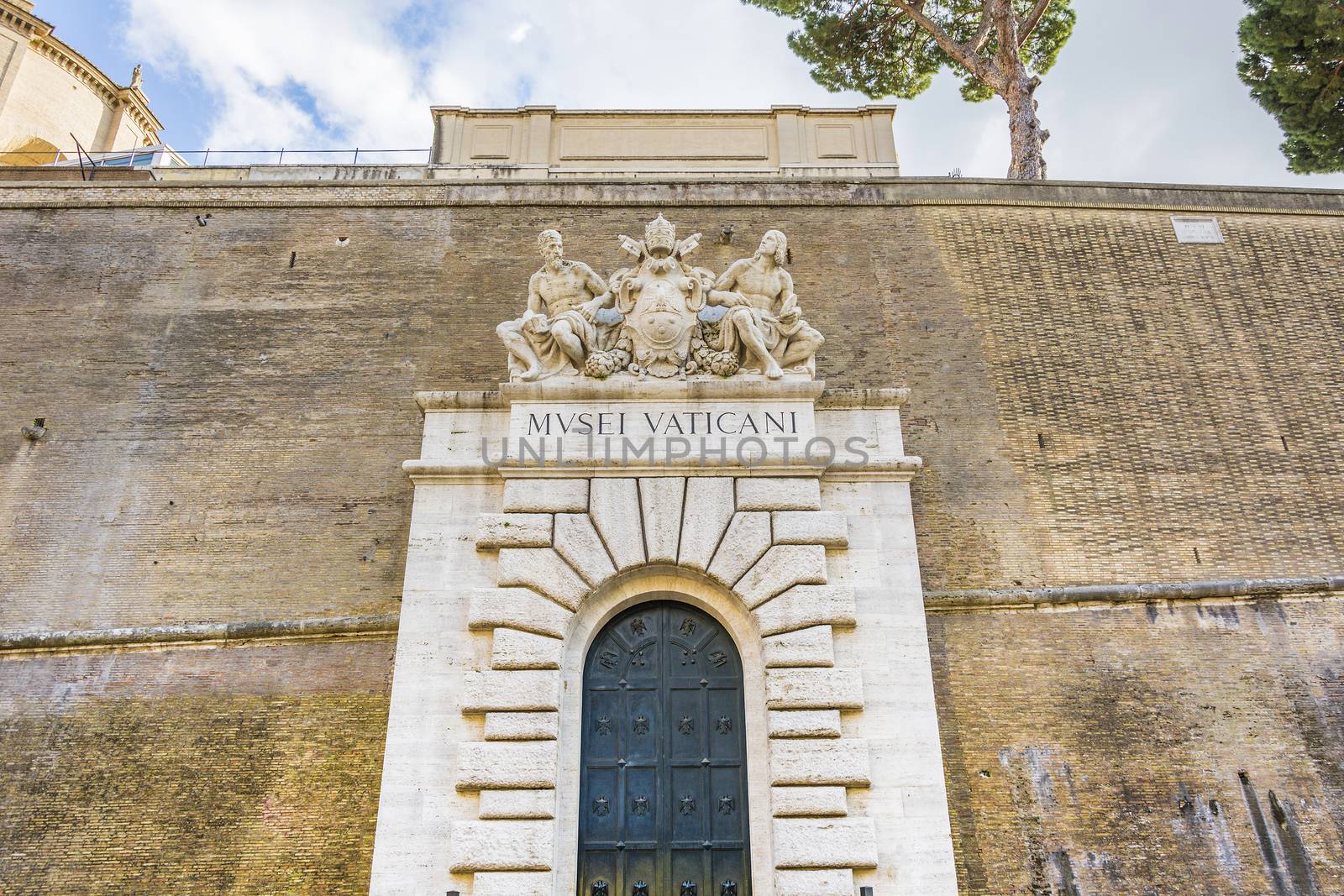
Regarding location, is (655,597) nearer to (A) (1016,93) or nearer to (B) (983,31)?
(A) (1016,93)

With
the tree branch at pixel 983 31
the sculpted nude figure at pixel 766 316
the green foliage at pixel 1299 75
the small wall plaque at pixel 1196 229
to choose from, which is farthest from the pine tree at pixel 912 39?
the sculpted nude figure at pixel 766 316

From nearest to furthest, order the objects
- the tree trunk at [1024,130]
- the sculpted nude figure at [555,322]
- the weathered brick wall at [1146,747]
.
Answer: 1. the weathered brick wall at [1146,747]
2. the sculpted nude figure at [555,322]
3. the tree trunk at [1024,130]

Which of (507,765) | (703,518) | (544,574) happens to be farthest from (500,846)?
(703,518)

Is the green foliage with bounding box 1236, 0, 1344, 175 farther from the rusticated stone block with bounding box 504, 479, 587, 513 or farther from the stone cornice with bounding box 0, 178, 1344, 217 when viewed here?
the rusticated stone block with bounding box 504, 479, 587, 513

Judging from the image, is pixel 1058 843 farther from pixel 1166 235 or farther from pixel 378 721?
pixel 1166 235

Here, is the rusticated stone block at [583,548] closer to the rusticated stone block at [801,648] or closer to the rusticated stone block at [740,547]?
the rusticated stone block at [740,547]

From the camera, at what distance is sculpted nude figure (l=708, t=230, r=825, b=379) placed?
901 centimetres

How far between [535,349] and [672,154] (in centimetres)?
580

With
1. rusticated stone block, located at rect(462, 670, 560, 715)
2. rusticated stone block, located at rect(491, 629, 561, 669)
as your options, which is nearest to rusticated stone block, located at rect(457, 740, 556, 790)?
rusticated stone block, located at rect(462, 670, 560, 715)

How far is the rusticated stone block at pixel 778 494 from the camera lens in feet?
28.0

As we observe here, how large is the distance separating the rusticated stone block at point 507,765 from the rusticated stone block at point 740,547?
5.76 feet

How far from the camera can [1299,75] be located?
46.2ft

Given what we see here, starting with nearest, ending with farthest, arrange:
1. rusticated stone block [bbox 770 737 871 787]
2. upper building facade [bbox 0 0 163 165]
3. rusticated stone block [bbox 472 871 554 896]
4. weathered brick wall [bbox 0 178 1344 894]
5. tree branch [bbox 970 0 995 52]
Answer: rusticated stone block [bbox 472 871 554 896], rusticated stone block [bbox 770 737 871 787], weathered brick wall [bbox 0 178 1344 894], tree branch [bbox 970 0 995 52], upper building facade [bbox 0 0 163 165]

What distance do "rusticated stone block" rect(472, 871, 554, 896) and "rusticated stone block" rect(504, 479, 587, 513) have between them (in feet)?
8.61
